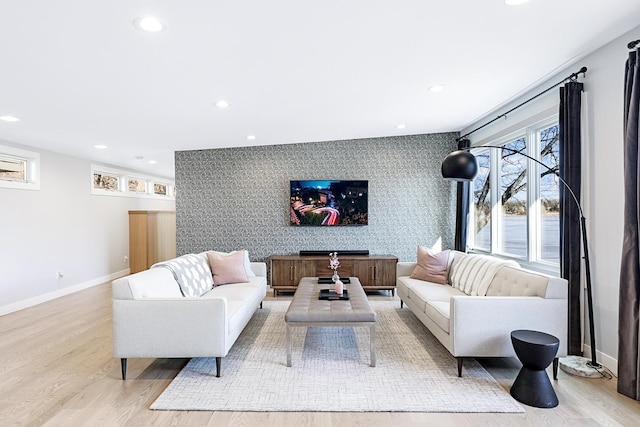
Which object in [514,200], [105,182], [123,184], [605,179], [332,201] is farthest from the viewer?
[123,184]

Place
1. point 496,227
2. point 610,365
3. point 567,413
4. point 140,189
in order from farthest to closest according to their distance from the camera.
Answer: point 140,189 → point 496,227 → point 610,365 → point 567,413

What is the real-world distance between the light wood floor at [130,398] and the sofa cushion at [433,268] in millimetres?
1386

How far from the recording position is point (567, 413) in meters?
2.36

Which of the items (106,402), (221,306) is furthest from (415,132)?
(106,402)

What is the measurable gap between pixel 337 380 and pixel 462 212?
3805 mm

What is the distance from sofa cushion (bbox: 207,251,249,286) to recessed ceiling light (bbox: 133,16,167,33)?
282 cm

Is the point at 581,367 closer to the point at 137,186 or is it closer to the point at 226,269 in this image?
the point at 226,269

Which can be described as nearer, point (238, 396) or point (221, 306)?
point (238, 396)

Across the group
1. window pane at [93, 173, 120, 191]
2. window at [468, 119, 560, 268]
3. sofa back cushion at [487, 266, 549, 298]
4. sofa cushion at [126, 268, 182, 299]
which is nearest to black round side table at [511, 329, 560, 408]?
sofa back cushion at [487, 266, 549, 298]

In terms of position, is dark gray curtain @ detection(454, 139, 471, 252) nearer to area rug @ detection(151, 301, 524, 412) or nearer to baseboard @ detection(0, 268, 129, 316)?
area rug @ detection(151, 301, 524, 412)

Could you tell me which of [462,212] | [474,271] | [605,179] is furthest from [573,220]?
[462,212]

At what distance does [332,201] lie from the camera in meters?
6.17

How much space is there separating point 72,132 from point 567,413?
5628mm

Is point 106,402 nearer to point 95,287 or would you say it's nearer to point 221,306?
point 221,306
